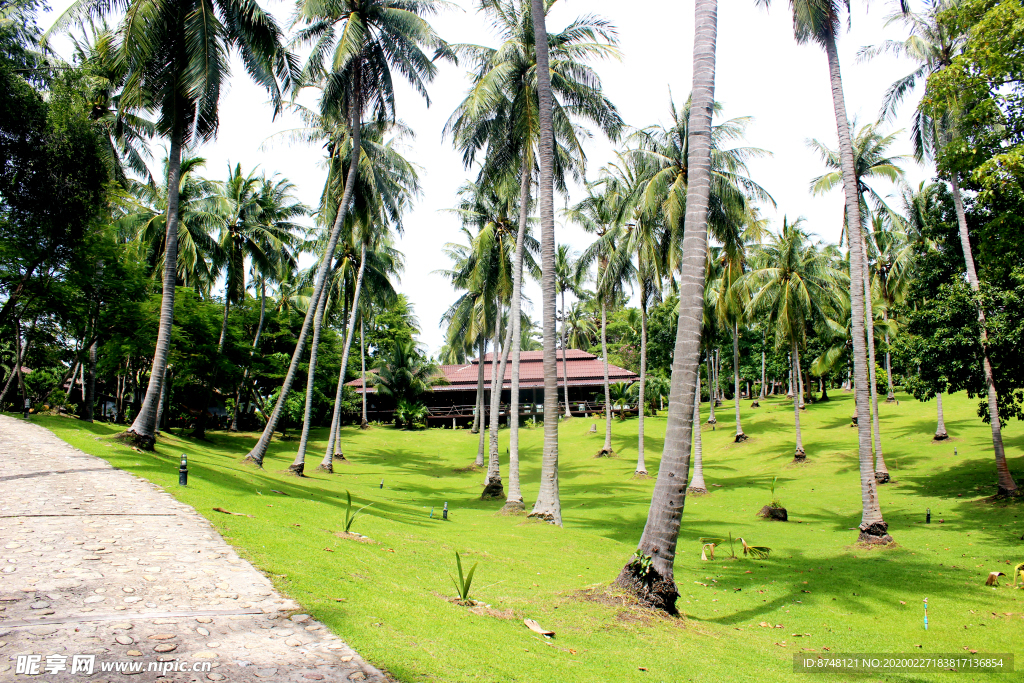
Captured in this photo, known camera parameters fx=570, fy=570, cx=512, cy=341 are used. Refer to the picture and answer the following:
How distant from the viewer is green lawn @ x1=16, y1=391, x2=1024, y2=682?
5.63m

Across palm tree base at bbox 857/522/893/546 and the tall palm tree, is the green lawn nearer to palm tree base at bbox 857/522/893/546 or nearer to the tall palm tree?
palm tree base at bbox 857/522/893/546

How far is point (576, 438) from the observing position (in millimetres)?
38219

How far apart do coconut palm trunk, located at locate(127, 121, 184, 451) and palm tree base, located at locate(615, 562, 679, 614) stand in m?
13.8

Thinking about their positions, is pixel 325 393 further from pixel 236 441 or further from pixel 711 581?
pixel 711 581

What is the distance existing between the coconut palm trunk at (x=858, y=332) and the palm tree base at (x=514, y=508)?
851cm

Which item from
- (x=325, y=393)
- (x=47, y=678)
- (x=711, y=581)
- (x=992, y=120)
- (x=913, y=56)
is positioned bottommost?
(x=711, y=581)

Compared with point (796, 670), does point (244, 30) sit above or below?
above

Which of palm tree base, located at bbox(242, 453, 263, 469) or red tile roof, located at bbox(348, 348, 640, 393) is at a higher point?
red tile roof, located at bbox(348, 348, 640, 393)

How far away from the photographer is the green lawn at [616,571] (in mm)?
5633

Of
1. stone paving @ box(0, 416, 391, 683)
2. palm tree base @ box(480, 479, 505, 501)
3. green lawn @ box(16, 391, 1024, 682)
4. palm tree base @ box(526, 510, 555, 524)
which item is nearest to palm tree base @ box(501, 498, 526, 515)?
green lawn @ box(16, 391, 1024, 682)

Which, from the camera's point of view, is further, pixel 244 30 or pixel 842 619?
pixel 244 30

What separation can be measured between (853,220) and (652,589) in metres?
11.3

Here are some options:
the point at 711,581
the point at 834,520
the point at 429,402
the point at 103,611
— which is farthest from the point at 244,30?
the point at 429,402

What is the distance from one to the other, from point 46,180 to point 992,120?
82.6ft
